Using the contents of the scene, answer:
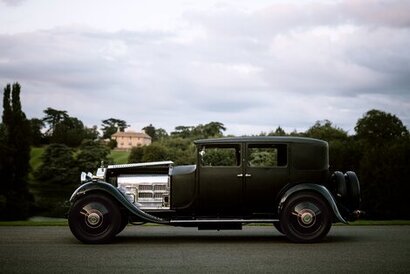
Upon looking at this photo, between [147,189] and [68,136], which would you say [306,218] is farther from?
[68,136]

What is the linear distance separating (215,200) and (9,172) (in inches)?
2199

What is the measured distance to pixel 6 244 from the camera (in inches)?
370

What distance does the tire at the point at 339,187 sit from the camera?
10227 mm

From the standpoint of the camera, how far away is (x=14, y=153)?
61688 millimetres

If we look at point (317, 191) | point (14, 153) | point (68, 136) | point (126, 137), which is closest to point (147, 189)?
point (317, 191)

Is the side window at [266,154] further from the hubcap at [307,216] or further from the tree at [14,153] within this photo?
the tree at [14,153]

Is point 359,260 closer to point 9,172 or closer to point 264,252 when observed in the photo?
point 264,252

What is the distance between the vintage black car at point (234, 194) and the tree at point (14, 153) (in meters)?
47.5

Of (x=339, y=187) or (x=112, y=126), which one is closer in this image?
(x=339, y=187)

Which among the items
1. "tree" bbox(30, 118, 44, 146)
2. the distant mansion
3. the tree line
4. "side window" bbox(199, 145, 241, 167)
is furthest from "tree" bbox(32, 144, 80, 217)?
the distant mansion

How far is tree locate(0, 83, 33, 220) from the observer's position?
57500 mm

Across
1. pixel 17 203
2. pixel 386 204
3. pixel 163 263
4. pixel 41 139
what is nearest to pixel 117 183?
pixel 163 263

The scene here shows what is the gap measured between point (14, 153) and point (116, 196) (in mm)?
56018

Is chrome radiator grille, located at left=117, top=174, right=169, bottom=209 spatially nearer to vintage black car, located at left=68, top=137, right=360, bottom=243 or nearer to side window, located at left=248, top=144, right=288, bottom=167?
vintage black car, located at left=68, top=137, right=360, bottom=243
